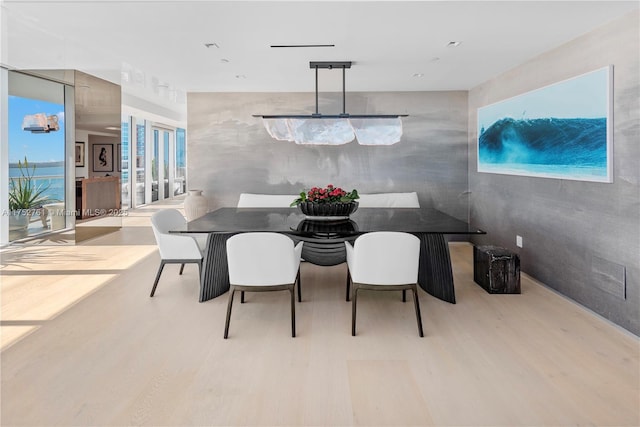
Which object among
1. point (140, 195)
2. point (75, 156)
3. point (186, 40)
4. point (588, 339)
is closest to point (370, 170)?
point (186, 40)

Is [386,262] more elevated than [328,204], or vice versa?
[328,204]

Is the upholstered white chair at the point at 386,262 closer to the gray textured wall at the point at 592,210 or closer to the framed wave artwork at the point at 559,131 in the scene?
the gray textured wall at the point at 592,210

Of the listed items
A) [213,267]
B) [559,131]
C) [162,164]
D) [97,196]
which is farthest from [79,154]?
[559,131]

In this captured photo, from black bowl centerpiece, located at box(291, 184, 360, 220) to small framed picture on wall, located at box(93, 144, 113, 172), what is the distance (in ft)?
16.3

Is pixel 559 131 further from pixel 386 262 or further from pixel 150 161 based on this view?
pixel 150 161

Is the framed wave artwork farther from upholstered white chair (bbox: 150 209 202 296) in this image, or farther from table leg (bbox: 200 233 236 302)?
upholstered white chair (bbox: 150 209 202 296)

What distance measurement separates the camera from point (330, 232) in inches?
131

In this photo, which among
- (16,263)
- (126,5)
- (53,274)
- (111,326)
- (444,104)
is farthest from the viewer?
(444,104)

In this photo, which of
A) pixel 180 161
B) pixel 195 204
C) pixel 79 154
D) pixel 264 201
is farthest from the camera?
pixel 180 161

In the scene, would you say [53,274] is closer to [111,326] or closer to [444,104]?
[111,326]

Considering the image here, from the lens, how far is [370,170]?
21.4 ft

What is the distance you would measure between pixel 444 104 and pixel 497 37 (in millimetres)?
2823

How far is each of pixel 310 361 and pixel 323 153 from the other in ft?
14.1

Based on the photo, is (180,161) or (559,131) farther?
(180,161)
